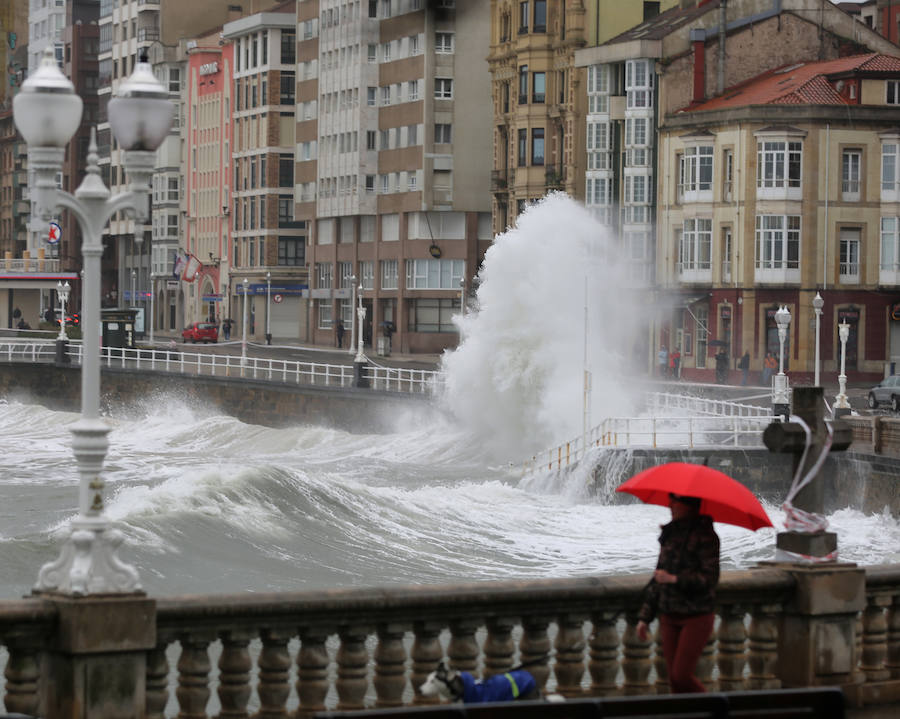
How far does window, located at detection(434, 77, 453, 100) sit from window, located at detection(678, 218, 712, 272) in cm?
2610

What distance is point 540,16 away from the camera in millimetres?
86750

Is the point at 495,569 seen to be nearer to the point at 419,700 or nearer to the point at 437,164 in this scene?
the point at 419,700

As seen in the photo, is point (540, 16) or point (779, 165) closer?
point (779, 165)

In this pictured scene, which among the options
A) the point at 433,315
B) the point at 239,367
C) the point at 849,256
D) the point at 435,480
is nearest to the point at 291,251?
the point at 433,315

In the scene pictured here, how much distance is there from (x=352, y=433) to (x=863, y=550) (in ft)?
96.0

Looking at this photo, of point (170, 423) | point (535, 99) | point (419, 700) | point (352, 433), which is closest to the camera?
point (419, 700)

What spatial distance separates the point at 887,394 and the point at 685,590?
1871 inches

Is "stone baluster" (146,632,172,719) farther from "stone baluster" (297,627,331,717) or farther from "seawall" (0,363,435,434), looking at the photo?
"seawall" (0,363,435,434)

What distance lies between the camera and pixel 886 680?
496 inches

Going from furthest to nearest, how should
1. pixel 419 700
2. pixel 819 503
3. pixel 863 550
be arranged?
pixel 863 550, pixel 819 503, pixel 419 700

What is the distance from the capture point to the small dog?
10.1m

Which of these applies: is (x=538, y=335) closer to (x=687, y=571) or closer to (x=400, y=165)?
(x=400, y=165)

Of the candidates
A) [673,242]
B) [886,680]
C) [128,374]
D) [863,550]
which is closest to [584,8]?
[673,242]

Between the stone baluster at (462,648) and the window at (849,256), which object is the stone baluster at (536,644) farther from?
the window at (849,256)
